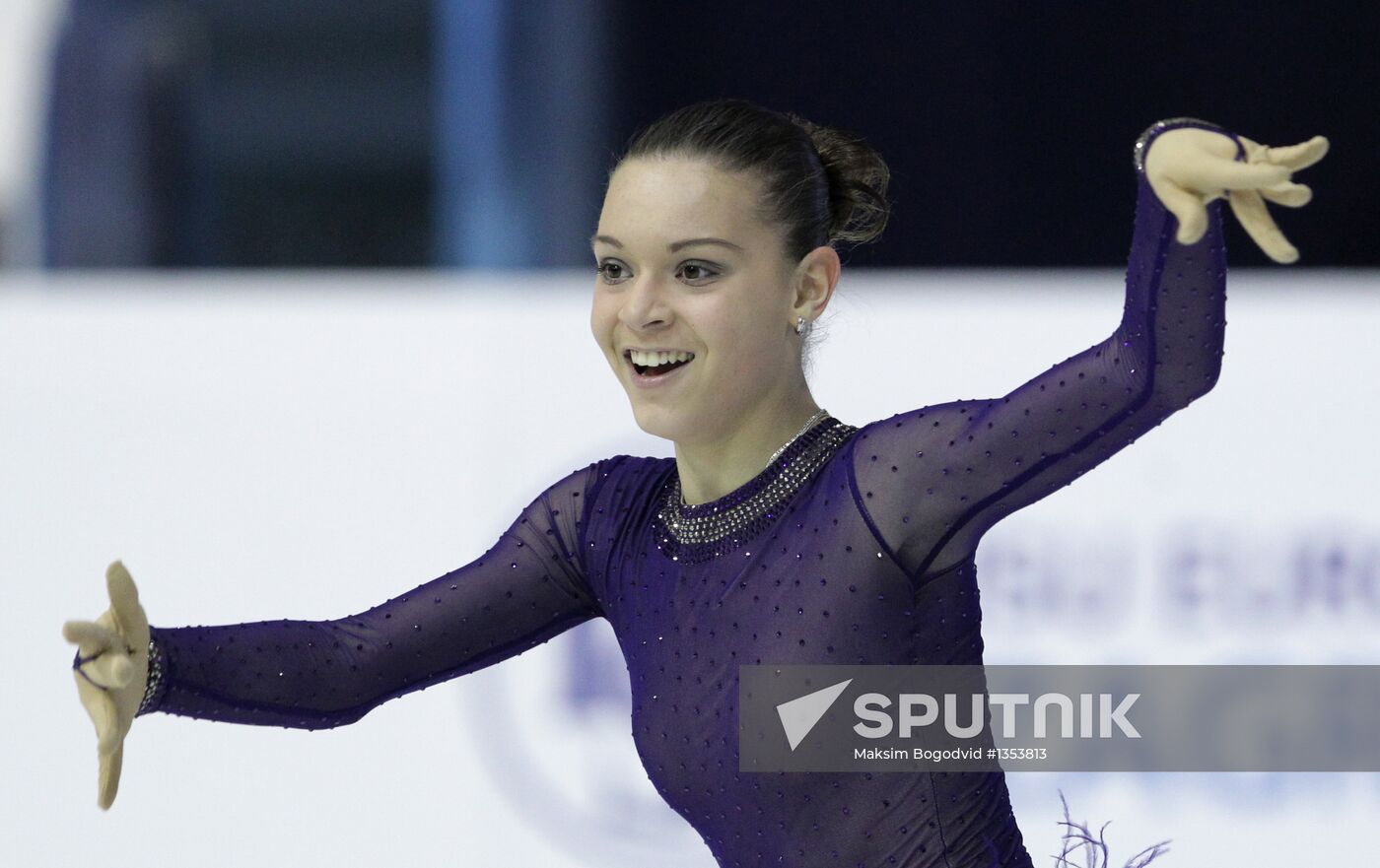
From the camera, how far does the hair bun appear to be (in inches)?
62.5

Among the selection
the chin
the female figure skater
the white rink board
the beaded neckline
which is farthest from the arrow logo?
Answer: the white rink board

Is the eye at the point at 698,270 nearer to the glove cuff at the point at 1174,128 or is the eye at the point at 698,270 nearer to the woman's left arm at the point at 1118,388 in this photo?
the woman's left arm at the point at 1118,388

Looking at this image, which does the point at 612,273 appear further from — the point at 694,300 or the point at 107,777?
the point at 107,777

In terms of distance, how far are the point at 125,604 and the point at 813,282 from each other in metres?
0.67

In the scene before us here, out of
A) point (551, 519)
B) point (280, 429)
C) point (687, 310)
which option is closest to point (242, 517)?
point (280, 429)

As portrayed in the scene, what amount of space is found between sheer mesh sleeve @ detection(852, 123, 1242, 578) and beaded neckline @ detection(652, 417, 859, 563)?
6 cm

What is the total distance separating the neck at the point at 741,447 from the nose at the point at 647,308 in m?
0.12

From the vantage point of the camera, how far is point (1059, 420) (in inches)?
50.0

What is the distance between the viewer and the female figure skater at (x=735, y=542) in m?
1.36

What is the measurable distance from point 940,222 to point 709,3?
71 centimetres

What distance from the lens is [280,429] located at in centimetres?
304

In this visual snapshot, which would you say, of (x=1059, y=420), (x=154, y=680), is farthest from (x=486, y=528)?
(x=1059, y=420)

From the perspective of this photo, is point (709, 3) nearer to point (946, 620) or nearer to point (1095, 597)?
point (1095, 597)

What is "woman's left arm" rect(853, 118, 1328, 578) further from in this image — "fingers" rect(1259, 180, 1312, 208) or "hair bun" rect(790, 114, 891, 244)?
"hair bun" rect(790, 114, 891, 244)
